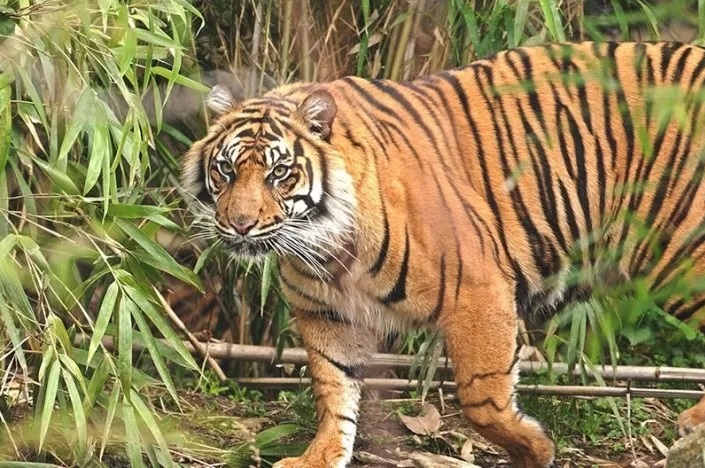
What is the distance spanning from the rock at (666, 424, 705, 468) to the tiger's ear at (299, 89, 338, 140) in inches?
51.7

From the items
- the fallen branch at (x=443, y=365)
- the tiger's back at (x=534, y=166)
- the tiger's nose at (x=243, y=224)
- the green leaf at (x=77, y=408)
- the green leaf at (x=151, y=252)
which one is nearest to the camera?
the green leaf at (x=77, y=408)

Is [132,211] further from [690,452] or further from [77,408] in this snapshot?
[690,452]

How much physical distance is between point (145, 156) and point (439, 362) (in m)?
1.58

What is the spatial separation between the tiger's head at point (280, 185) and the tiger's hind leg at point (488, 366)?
1.37 ft

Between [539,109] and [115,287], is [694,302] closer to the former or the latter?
[539,109]

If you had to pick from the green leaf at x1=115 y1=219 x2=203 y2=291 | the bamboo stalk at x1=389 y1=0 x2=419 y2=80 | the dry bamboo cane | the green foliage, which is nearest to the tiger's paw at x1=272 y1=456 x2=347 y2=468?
the green foliage

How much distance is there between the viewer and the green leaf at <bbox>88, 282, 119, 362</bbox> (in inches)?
116

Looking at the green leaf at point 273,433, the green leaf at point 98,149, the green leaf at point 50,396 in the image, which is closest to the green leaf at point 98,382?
the green leaf at point 50,396

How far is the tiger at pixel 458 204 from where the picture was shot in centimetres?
336

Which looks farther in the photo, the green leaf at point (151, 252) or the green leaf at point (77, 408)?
the green leaf at point (151, 252)

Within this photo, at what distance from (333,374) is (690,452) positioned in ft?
4.27

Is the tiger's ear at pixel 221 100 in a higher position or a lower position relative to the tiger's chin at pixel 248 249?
higher

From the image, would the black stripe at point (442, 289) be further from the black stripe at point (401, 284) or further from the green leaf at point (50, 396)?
the green leaf at point (50, 396)

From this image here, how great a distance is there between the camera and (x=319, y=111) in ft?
11.0
